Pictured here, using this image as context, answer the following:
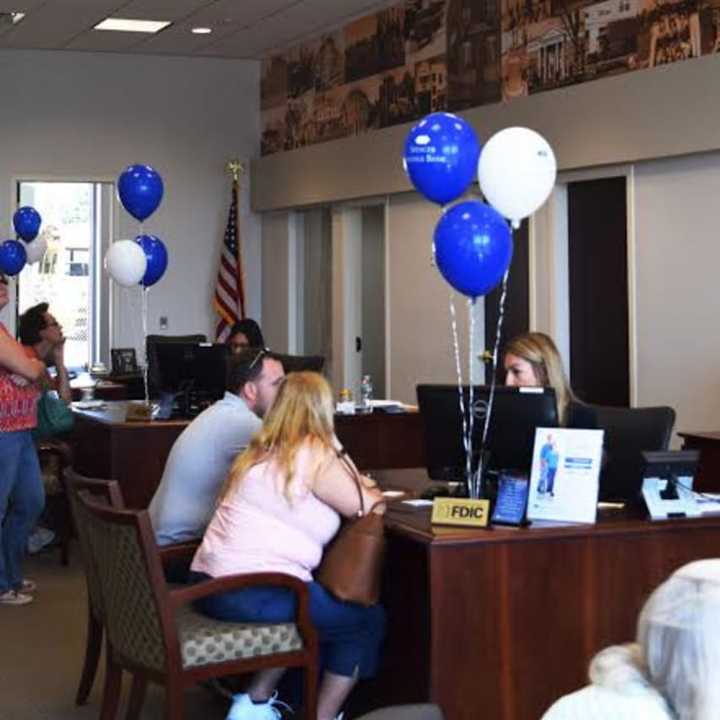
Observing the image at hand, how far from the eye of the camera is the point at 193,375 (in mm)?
7879

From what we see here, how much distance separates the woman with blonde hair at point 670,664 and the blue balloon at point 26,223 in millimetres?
10010

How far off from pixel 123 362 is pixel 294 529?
7.84 meters

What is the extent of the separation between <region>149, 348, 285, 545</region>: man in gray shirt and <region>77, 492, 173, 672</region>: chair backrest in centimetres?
64

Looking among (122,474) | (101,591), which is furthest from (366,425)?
(101,591)

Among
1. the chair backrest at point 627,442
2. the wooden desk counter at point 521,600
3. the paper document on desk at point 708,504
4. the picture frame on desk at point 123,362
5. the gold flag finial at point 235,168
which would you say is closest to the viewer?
the wooden desk counter at point 521,600

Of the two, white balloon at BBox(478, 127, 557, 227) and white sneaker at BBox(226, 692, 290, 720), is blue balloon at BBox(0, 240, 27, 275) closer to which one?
white balloon at BBox(478, 127, 557, 227)

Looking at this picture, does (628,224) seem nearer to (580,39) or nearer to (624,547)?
(580,39)

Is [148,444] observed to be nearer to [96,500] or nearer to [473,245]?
[96,500]

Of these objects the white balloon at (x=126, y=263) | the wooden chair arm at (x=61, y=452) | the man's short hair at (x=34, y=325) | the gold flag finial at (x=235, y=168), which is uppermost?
the gold flag finial at (x=235, y=168)

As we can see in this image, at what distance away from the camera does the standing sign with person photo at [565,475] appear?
14.1 ft

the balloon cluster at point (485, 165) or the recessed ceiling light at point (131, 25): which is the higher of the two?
the recessed ceiling light at point (131, 25)

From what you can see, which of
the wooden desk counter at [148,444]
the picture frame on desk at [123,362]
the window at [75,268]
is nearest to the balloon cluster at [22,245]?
the picture frame on desk at [123,362]

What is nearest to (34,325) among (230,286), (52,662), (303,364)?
(303,364)

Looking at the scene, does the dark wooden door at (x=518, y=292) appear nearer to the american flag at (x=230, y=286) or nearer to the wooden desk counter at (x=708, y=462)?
the wooden desk counter at (x=708, y=462)
